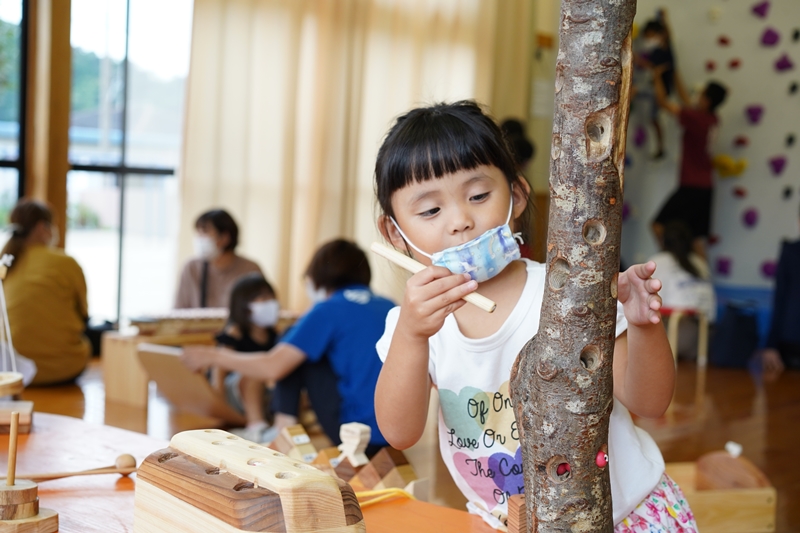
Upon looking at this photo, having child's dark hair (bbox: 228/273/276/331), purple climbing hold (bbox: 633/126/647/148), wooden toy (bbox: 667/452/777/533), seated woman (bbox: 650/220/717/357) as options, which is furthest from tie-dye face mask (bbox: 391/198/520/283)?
purple climbing hold (bbox: 633/126/647/148)

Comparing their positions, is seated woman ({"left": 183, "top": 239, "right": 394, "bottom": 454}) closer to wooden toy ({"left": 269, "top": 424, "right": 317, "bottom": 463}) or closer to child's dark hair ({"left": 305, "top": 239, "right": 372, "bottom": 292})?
child's dark hair ({"left": 305, "top": 239, "right": 372, "bottom": 292})

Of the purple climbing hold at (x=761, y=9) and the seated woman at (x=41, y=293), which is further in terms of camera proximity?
the purple climbing hold at (x=761, y=9)

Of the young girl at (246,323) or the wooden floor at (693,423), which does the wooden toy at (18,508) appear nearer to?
the wooden floor at (693,423)

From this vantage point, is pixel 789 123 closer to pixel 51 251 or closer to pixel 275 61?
pixel 275 61

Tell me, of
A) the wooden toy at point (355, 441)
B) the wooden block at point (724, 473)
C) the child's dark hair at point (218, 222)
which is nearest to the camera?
the wooden toy at point (355, 441)

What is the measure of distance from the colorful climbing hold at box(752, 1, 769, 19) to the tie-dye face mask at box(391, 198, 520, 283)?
6.40 m

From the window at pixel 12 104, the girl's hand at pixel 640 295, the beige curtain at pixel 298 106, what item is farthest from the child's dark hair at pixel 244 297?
the girl's hand at pixel 640 295

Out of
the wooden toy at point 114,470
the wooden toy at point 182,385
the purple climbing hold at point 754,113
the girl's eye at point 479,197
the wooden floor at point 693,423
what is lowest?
the wooden floor at point 693,423

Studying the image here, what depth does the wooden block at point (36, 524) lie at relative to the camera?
883 mm

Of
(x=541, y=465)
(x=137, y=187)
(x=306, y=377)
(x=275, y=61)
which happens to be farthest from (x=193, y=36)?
(x=541, y=465)

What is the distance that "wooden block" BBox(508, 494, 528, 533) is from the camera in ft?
2.74

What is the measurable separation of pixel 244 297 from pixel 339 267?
82 cm

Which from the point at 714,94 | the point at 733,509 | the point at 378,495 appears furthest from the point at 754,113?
the point at 378,495

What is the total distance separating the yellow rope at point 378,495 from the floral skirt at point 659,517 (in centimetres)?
29
